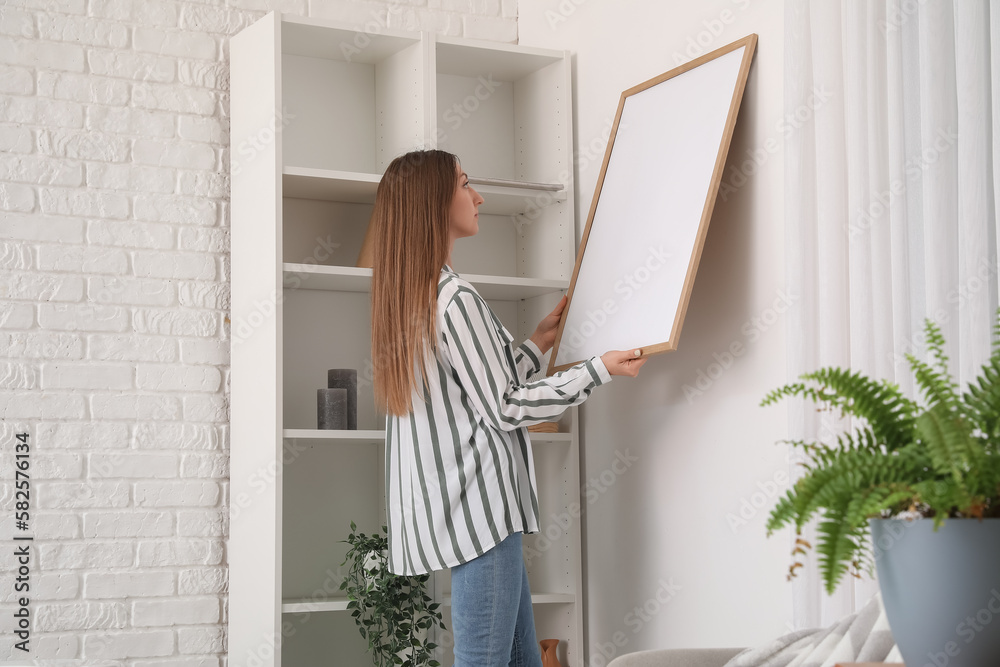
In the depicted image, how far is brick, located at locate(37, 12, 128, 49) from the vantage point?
2725 mm

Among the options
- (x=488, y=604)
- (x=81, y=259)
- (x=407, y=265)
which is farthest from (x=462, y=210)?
(x=81, y=259)

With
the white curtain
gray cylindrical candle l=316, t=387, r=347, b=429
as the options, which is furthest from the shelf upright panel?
the white curtain

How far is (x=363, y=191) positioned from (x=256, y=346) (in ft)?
1.73

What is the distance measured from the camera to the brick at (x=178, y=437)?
273cm

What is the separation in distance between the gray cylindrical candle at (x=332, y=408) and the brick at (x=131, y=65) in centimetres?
101

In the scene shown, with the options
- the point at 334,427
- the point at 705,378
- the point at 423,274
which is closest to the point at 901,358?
the point at 705,378

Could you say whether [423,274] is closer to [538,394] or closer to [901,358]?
[538,394]

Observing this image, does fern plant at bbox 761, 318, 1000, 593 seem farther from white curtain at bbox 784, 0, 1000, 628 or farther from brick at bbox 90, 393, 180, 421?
brick at bbox 90, 393, 180, 421

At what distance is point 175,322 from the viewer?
2795 millimetres

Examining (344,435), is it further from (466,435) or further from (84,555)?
(84,555)

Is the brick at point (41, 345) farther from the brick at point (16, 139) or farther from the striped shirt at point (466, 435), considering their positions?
the striped shirt at point (466, 435)

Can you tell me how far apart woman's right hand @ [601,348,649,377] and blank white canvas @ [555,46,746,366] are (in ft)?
0.24

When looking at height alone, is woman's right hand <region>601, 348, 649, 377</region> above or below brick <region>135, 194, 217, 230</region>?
below

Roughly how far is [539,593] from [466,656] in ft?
3.22
